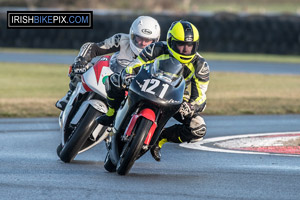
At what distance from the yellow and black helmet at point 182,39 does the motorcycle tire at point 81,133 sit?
115 cm

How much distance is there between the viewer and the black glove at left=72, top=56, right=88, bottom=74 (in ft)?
28.3

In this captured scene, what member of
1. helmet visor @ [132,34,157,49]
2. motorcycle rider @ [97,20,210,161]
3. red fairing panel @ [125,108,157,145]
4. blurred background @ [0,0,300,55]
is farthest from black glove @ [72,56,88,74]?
blurred background @ [0,0,300,55]

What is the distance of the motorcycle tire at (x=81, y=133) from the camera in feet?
25.8

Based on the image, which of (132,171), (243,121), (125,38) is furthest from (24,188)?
(243,121)

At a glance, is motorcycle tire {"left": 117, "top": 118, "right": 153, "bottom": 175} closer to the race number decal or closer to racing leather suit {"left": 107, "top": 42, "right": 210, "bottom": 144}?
the race number decal

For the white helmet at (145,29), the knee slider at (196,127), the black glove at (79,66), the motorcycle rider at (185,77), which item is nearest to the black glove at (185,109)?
the motorcycle rider at (185,77)

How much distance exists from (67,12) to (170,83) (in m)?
26.4

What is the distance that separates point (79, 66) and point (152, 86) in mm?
2067

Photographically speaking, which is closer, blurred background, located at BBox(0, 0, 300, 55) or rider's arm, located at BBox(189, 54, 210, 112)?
rider's arm, located at BBox(189, 54, 210, 112)

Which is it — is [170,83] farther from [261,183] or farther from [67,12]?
[67,12]

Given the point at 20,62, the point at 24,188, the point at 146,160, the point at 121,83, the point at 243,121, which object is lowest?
the point at 20,62

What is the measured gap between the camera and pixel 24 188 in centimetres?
638

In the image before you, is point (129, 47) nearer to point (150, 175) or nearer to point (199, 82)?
point (199, 82)

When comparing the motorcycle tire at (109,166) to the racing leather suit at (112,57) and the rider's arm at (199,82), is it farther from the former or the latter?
the racing leather suit at (112,57)
